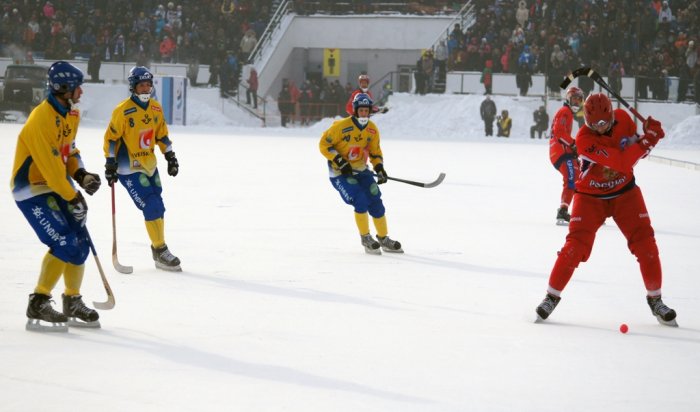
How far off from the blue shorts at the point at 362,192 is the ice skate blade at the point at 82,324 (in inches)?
149

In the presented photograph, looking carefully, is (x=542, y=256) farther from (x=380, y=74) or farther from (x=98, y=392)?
(x=380, y=74)

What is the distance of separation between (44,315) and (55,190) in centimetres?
74

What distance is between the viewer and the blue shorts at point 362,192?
9.74m

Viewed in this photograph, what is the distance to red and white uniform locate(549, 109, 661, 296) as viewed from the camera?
6543 mm

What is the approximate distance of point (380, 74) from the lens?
3959 centimetres

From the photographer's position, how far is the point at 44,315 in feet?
20.2

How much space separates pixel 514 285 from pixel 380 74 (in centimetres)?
3199

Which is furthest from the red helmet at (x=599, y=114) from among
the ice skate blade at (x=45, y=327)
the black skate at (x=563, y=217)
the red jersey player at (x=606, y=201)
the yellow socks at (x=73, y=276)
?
the black skate at (x=563, y=217)

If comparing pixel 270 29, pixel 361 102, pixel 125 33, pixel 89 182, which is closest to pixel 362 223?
pixel 361 102

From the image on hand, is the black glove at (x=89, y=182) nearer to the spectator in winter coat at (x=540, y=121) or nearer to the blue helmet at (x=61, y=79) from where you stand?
the blue helmet at (x=61, y=79)

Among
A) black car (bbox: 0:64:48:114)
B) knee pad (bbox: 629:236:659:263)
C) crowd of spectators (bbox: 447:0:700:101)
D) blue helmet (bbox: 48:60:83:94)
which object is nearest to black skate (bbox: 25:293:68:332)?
blue helmet (bbox: 48:60:83:94)

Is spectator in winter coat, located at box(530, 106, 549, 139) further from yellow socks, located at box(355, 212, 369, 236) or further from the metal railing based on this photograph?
yellow socks, located at box(355, 212, 369, 236)

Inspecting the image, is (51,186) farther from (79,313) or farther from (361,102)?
(361,102)

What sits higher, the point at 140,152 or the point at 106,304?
the point at 140,152
